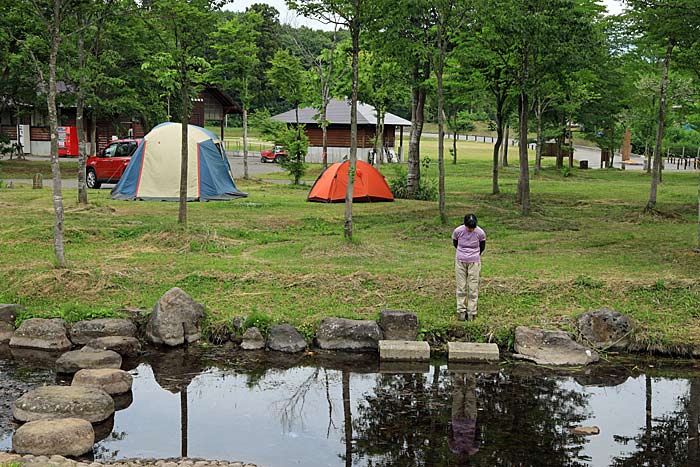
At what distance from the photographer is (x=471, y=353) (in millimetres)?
10711

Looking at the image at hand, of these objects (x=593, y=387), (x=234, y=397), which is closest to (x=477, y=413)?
(x=593, y=387)

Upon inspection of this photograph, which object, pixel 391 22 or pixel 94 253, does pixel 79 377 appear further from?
pixel 391 22

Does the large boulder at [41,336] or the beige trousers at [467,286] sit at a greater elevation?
the beige trousers at [467,286]

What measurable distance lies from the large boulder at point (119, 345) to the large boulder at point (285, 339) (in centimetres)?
182

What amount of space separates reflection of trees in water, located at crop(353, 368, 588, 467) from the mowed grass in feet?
4.82

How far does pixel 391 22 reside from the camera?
53.3ft

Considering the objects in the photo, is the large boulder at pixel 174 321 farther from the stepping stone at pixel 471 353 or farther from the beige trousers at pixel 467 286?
the beige trousers at pixel 467 286

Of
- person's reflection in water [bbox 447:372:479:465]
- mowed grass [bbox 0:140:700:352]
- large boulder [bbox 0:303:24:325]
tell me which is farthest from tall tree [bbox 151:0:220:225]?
person's reflection in water [bbox 447:372:479:465]

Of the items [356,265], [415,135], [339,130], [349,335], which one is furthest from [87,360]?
[339,130]

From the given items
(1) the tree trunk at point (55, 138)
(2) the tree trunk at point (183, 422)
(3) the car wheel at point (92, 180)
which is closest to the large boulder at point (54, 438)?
(2) the tree trunk at point (183, 422)

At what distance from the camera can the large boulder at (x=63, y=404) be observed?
8273 mm

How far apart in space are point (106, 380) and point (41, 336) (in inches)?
88.2

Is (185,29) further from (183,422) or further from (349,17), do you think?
(183,422)

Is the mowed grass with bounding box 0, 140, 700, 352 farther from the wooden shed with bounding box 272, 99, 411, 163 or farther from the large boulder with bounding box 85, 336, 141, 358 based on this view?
the wooden shed with bounding box 272, 99, 411, 163
